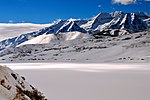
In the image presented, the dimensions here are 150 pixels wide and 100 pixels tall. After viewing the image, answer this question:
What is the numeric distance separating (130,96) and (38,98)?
370 inches

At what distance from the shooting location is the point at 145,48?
159 metres

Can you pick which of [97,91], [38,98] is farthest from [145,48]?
[38,98]

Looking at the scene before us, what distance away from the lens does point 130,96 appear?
61.3 ft

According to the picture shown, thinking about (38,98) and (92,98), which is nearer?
(38,98)

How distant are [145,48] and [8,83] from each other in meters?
155

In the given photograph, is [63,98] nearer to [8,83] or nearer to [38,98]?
[38,98]

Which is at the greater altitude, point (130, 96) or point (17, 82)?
point (17, 82)

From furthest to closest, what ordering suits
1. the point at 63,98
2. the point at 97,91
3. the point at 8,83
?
the point at 97,91 → the point at 63,98 → the point at 8,83

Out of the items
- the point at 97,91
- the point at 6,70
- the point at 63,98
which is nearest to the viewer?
the point at 6,70

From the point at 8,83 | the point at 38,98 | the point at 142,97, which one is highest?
the point at 8,83

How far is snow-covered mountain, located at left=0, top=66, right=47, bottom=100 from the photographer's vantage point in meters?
7.95

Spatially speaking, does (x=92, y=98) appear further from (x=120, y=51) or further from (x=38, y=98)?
(x=120, y=51)

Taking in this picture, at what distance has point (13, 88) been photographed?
8773 millimetres

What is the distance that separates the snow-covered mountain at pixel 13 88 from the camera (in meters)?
7.95
